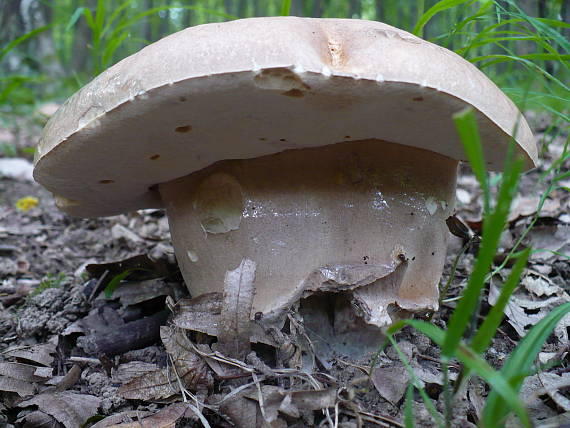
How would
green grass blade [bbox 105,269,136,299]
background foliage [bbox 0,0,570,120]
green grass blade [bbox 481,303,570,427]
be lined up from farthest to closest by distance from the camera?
green grass blade [bbox 105,269,136,299], background foliage [bbox 0,0,570,120], green grass blade [bbox 481,303,570,427]

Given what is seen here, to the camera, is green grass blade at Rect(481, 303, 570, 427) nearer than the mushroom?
Yes

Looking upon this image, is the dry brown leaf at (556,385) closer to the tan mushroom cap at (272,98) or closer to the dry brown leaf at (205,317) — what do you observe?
the tan mushroom cap at (272,98)

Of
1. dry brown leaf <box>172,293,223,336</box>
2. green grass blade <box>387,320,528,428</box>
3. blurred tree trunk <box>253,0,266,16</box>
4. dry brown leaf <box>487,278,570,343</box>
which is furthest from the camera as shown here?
blurred tree trunk <box>253,0,266,16</box>

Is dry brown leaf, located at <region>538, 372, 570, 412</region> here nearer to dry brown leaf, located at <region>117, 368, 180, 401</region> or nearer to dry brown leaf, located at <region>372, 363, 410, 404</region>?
dry brown leaf, located at <region>372, 363, 410, 404</region>

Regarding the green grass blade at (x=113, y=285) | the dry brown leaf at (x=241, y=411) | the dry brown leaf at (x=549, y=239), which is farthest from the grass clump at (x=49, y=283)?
the dry brown leaf at (x=549, y=239)

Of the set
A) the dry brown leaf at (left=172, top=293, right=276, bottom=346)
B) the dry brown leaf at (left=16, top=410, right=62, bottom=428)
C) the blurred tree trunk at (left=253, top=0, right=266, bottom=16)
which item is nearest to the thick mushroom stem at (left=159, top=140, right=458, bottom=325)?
the dry brown leaf at (left=172, top=293, right=276, bottom=346)

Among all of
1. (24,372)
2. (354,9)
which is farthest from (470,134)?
(354,9)

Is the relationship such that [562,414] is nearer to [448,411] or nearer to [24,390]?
[448,411]

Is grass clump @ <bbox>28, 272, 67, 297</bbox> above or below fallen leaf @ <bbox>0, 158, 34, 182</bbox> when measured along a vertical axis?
above
